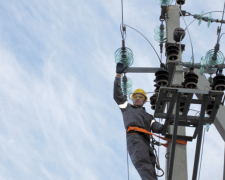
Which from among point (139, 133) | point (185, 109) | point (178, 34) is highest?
point (178, 34)

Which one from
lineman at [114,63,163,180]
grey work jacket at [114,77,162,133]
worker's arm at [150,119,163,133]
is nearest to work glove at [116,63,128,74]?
lineman at [114,63,163,180]

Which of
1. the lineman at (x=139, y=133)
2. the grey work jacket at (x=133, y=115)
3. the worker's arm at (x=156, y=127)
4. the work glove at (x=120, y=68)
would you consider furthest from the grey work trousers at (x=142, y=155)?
the work glove at (x=120, y=68)

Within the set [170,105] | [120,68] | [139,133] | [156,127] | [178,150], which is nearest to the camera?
[170,105]

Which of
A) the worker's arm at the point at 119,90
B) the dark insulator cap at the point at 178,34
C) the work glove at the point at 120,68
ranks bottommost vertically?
the worker's arm at the point at 119,90

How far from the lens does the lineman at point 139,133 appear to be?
5328mm

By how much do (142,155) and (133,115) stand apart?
777mm

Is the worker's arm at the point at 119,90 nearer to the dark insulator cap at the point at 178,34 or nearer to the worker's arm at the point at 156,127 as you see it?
the worker's arm at the point at 156,127

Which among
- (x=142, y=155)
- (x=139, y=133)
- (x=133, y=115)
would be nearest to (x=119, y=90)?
(x=133, y=115)

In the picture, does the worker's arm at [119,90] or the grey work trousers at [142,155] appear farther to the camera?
the worker's arm at [119,90]

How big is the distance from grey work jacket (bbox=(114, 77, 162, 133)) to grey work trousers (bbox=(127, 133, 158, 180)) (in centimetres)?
24

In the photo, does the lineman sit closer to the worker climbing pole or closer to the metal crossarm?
the worker climbing pole

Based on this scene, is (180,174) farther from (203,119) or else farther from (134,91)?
(134,91)

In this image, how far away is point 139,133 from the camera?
5.68 meters

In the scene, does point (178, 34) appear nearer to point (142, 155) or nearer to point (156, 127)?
point (156, 127)
